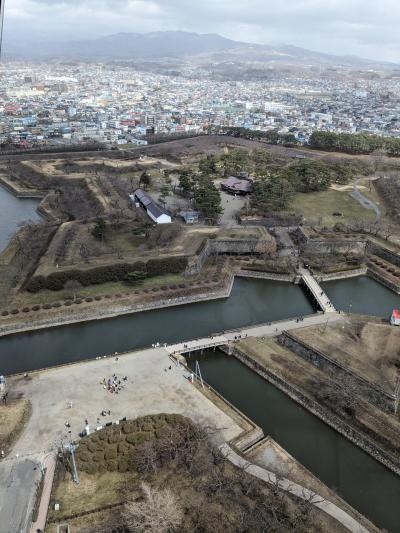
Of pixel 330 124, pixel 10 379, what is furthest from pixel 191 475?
pixel 330 124

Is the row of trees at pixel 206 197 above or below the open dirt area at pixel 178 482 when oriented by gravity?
above

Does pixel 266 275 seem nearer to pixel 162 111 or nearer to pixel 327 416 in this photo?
pixel 327 416

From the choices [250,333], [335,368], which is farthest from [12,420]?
[335,368]

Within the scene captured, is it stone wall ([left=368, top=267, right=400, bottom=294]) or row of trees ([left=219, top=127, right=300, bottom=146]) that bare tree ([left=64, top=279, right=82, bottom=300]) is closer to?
stone wall ([left=368, top=267, right=400, bottom=294])

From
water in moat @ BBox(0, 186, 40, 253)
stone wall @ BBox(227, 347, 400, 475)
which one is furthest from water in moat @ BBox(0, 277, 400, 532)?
water in moat @ BBox(0, 186, 40, 253)

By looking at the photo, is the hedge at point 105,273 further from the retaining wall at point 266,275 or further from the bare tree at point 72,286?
the retaining wall at point 266,275

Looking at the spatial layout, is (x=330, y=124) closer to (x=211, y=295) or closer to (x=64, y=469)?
(x=211, y=295)

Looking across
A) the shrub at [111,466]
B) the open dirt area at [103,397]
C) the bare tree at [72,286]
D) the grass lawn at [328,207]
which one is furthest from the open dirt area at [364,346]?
the grass lawn at [328,207]
